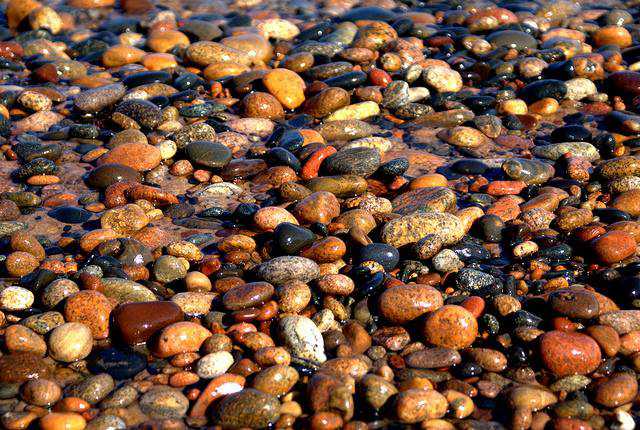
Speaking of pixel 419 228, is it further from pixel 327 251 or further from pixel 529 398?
pixel 529 398

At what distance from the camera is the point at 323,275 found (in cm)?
566

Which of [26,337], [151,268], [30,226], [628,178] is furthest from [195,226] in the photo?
[628,178]

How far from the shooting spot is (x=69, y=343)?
481 cm

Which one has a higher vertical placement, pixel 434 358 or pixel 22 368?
pixel 434 358

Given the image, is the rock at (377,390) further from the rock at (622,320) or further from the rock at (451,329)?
the rock at (622,320)

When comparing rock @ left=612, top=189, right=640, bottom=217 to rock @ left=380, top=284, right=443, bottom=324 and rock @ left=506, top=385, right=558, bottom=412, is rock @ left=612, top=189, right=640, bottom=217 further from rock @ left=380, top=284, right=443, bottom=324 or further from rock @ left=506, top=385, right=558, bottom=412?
rock @ left=506, top=385, right=558, bottom=412

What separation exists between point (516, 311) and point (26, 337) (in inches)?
136

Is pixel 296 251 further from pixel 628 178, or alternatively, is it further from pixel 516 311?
pixel 628 178

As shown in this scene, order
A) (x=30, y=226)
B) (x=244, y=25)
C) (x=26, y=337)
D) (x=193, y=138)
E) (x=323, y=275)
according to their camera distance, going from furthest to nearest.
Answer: (x=244, y=25) → (x=193, y=138) → (x=30, y=226) → (x=323, y=275) → (x=26, y=337)

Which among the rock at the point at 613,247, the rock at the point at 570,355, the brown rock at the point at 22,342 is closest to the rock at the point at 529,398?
the rock at the point at 570,355

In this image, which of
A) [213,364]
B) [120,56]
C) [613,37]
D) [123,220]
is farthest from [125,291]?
[613,37]

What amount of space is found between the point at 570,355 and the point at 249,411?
213cm

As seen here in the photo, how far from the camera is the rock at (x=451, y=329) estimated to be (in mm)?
4973

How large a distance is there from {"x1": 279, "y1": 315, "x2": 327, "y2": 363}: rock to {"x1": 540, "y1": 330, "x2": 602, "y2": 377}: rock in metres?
1.50
